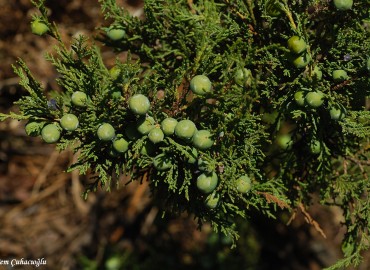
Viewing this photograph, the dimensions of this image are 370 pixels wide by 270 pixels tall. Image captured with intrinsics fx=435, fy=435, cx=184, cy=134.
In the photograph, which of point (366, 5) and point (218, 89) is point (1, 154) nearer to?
point (218, 89)

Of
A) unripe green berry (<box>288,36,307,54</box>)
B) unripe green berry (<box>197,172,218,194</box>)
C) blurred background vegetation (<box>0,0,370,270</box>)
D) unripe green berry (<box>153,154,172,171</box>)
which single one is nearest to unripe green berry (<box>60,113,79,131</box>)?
unripe green berry (<box>153,154,172,171</box>)

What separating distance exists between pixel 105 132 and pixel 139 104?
0.37 ft

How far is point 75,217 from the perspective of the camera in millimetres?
3127

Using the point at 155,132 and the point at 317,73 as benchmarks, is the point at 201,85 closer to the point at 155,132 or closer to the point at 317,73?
the point at 155,132

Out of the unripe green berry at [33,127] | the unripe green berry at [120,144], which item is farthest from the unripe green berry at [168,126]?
the unripe green berry at [33,127]

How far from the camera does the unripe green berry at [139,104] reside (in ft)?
3.55

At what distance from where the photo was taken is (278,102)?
1212mm

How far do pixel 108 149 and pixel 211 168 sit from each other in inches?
12.5

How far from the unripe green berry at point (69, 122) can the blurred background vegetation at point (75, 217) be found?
174 cm

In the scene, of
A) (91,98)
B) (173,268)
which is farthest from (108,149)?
(173,268)

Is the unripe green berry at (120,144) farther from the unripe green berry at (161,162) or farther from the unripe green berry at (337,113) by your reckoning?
the unripe green berry at (337,113)

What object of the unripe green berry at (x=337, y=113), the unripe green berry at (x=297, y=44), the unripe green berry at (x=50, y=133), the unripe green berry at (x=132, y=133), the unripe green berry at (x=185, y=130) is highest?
the unripe green berry at (x=297, y=44)

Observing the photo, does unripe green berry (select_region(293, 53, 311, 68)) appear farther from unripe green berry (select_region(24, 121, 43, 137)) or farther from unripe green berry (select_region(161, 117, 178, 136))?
unripe green berry (select_region(24, 121, 43, 137))

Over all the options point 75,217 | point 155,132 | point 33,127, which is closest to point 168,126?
point 155,132
